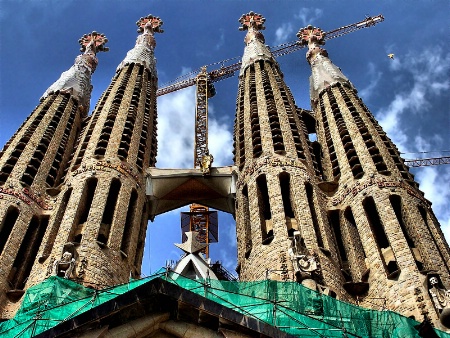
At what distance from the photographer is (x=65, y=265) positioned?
82.7 feet

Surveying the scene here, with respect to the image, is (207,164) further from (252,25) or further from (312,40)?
(252,25)

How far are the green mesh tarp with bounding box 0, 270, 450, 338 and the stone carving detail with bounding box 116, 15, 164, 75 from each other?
1005 inches

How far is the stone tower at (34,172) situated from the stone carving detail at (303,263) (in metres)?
8.87

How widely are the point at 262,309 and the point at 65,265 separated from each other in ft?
26.5

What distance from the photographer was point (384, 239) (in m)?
28.1

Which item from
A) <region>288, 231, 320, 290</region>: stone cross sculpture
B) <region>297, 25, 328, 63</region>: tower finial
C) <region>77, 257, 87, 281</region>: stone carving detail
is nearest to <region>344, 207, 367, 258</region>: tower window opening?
<region>288, 231, 320, 290</region>: stone cross sculpture

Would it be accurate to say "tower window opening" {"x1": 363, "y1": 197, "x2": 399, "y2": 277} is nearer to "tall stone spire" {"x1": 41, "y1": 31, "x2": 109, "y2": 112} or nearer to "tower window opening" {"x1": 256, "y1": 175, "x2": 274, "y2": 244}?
"tower window opening" {"x1": 256, "y1": 175, "x2": 274, "y2": 244}

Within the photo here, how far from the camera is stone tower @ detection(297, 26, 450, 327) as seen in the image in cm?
2439

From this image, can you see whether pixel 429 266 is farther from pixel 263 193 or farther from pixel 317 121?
pixel 317 121

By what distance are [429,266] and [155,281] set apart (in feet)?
36.8

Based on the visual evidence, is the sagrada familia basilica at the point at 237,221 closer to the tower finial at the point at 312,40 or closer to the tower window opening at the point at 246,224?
the tower window opening at the point at 246,224

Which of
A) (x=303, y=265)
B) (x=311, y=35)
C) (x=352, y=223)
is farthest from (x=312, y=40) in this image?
(x=303, y=265)

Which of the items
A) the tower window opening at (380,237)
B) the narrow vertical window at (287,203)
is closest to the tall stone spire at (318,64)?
the narrow vertical window at (287,203)

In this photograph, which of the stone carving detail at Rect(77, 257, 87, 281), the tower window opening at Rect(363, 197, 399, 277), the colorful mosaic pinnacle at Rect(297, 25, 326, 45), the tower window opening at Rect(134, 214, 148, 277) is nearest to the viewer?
the stone carving detail at Rect(77, 257, 87, 281)
